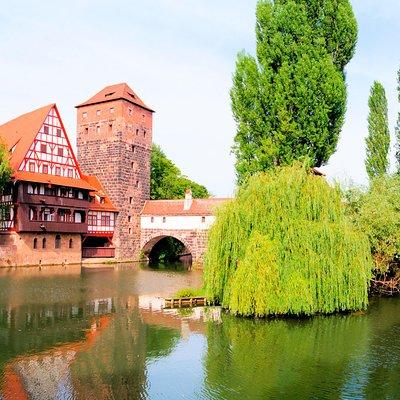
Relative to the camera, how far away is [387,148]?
38438 mm

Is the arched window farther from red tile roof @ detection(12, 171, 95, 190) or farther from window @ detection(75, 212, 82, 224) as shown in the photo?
red tile roof @ detection(12, 171, 95, 190)

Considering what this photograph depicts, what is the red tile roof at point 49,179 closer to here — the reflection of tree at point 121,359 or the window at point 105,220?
the window at point 105,220

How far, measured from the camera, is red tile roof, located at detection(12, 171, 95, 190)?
36.3 meters

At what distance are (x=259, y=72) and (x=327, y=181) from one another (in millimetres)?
10851

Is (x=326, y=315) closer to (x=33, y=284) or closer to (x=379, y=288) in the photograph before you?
(x=379, y=288)

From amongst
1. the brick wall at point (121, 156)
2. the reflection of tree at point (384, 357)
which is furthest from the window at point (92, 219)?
the reflection of tree at point (384, 357)

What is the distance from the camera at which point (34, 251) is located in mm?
37844

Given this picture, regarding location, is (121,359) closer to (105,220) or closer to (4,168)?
(4,168)

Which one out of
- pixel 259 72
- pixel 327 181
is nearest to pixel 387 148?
pixel 259 72

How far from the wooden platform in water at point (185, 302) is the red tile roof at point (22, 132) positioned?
20.3 metres

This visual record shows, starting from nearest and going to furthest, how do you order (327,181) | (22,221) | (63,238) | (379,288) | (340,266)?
(340,266), (327,181), (379,288), (22,221), (63,238)

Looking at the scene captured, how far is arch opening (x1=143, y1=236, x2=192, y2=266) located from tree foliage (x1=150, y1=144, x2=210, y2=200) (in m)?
6.82

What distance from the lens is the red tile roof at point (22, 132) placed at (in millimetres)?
37500

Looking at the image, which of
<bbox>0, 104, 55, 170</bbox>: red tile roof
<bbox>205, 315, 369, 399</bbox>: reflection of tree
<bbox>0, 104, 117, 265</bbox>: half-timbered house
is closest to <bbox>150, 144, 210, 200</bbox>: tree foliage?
<bbox>0, 104, 117, 265</bbox>: half-timbered house
